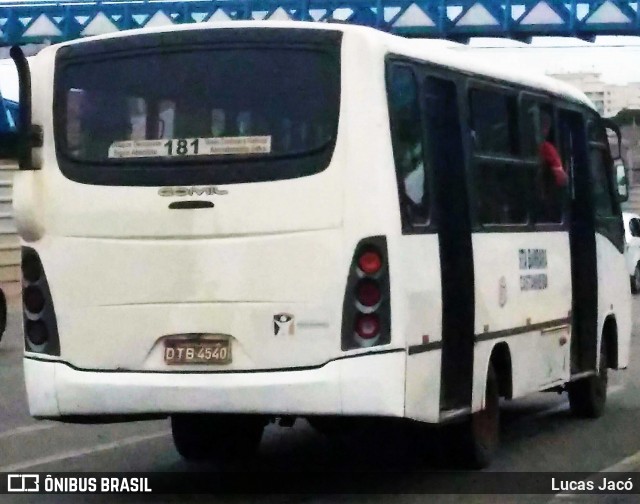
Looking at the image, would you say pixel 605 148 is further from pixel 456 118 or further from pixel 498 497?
pixel 498 497

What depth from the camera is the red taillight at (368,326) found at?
8.72m

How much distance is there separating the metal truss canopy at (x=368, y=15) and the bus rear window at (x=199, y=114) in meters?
36.3

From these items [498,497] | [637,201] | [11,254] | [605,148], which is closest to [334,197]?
[498,497]

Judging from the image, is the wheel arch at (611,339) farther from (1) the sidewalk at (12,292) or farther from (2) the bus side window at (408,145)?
(1) the sidewalk at (12,292)

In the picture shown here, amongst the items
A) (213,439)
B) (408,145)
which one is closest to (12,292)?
(213,439)

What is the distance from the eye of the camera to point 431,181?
9586 mm

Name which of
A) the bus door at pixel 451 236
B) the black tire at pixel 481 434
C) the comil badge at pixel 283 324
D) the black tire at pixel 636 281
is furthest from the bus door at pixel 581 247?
the black tire at pixel 636 281

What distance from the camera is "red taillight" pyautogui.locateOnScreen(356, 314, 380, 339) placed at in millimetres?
8719

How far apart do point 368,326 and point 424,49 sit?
1.95 metres

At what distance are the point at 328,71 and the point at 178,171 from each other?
38.2 inches

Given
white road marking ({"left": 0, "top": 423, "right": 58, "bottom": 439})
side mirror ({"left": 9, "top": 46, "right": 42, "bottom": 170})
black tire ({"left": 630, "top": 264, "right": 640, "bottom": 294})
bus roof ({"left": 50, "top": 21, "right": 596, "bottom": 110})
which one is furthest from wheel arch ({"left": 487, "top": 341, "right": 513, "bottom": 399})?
black tire ({"left": 630, "top": 264, "right": 640, "bottom": 294})

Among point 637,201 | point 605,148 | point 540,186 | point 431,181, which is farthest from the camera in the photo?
point 637,201

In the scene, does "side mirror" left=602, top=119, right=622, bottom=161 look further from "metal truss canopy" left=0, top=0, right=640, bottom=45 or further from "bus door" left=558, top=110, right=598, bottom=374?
"metal truss canopy" left=0, top=0, right=640, bottom=45

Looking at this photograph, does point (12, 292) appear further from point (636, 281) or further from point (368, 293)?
point (368, 293)
